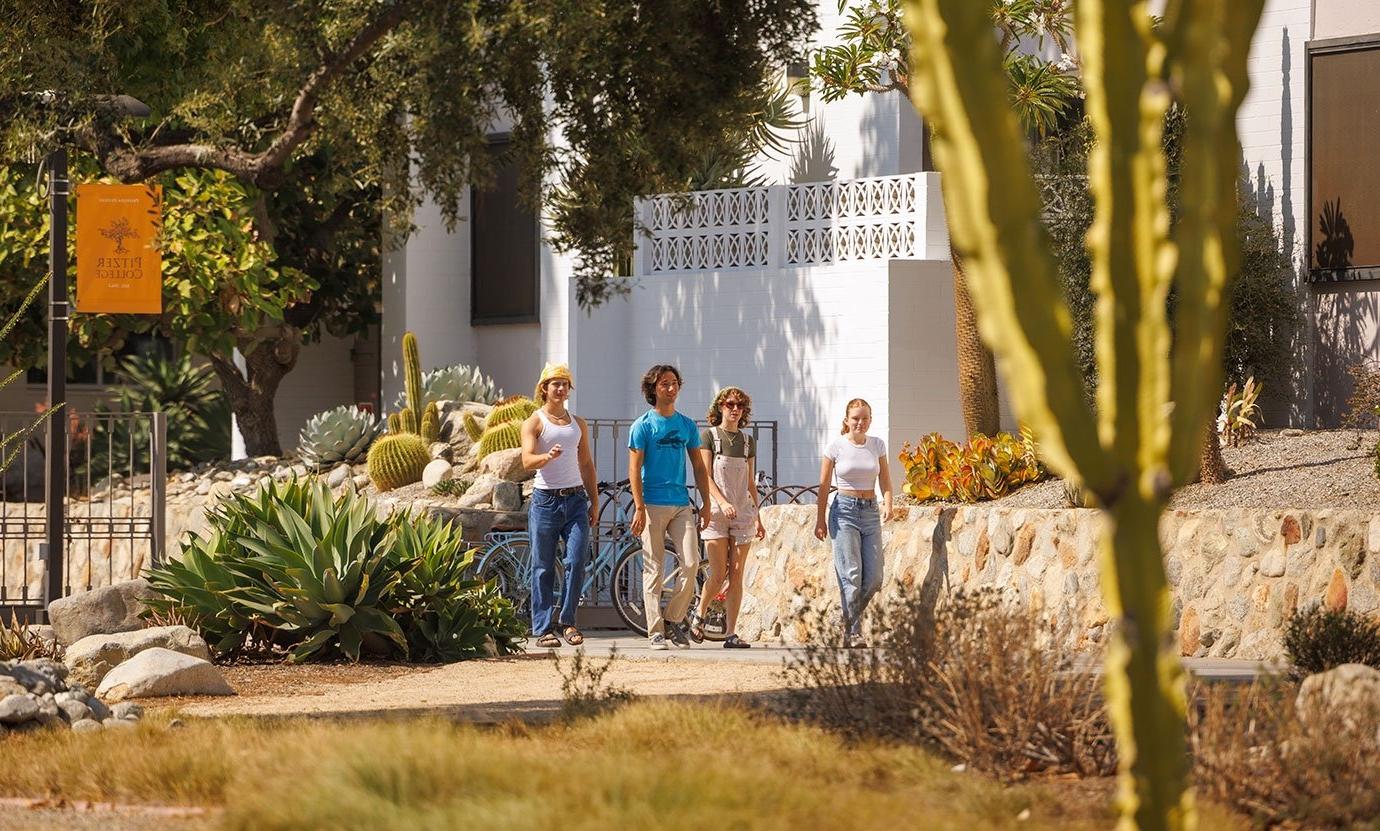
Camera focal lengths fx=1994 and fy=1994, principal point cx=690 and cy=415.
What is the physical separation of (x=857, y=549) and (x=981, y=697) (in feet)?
18.1

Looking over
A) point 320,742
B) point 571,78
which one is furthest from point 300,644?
point 320,742

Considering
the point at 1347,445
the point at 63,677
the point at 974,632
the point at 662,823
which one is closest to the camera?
the point at 662,823

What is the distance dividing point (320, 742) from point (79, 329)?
17.1m

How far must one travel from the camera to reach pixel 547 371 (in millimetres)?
13680

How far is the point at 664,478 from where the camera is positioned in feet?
→ 44.0

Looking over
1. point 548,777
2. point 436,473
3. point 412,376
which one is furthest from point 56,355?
point 548,777

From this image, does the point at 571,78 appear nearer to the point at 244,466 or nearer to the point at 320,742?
the point at 320,742

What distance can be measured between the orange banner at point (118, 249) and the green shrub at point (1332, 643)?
7.72 m

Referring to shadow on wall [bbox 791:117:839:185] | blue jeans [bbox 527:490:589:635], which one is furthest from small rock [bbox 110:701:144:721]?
shadow on wall [bbox 791:117:839:185]

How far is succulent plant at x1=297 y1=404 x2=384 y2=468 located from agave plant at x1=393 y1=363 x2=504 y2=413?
2.15 feet

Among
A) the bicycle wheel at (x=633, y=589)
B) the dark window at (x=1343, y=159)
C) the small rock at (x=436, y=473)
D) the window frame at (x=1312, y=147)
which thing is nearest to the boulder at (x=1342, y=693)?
the bicycle wheel at (x=633, y=589)

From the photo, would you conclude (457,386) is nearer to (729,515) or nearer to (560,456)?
(560,456)

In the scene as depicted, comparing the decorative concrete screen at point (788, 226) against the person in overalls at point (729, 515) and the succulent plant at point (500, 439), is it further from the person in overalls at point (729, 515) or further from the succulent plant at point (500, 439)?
the person in overalls at point (729, 515)

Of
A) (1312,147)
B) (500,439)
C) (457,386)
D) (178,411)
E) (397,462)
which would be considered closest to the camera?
(1312,147)
